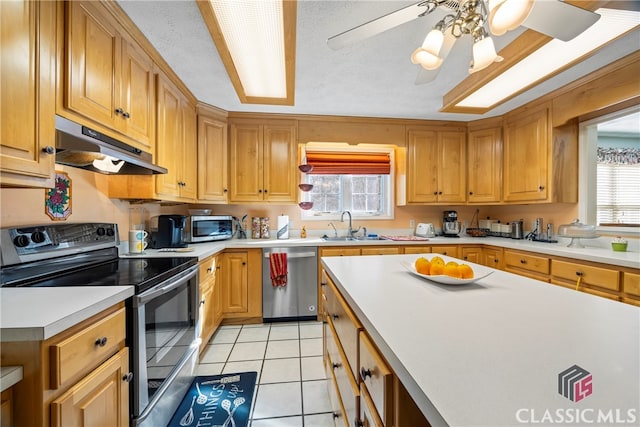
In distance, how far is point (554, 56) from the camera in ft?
5.99

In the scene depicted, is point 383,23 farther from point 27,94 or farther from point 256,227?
point 256,227

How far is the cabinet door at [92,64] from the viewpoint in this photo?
1.23m

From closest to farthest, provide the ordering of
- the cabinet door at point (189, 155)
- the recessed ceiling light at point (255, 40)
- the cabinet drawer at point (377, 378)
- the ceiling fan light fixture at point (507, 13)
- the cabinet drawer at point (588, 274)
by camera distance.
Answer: the cabinet drawer at point (377, 378) < the ceiling fan light fixture at point (507, 13) < the recessed ceiling light at point (255, 40) < the cabinet drawer at point (588, 274) < the cabinet door at point (189, 155)

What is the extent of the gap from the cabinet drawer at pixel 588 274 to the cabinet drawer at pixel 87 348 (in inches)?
116

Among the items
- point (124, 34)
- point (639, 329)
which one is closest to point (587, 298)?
point (639, 329)

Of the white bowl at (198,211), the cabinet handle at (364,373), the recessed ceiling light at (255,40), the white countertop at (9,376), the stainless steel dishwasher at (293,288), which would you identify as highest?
the recessed ceiling light at (255,40)

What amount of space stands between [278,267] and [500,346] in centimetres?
231

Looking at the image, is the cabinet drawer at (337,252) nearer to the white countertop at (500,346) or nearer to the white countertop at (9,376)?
the white countertop at (500,346)

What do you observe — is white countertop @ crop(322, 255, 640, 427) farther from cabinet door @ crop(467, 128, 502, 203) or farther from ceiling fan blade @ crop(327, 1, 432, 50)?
cabinet door @ crop(467, 128, 502, 203)

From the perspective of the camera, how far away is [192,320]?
179 centimetres

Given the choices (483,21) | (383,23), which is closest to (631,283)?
(483,21)

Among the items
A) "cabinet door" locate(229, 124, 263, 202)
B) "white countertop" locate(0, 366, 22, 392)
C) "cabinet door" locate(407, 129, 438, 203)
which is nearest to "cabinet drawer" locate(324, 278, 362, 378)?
"white countertop" locate(0, 366, 22, 392)

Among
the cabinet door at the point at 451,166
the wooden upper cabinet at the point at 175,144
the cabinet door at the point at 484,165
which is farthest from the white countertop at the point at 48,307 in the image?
the cabinet door at the point at 484,165

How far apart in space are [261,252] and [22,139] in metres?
1.96
